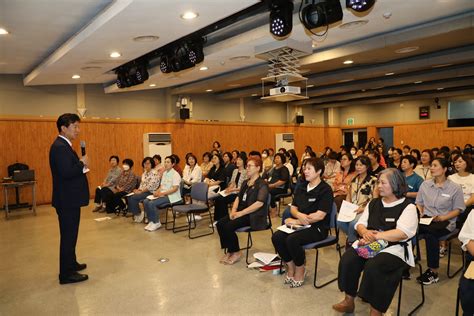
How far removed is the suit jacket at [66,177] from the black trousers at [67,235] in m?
0.09

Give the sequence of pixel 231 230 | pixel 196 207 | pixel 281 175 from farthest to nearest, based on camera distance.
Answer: pixel 281 175
pixel 196 207
pixel 231 230

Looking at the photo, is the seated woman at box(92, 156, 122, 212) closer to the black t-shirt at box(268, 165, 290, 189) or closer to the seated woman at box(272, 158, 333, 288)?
the black t-shirt at box(268, 165, 290, 189)

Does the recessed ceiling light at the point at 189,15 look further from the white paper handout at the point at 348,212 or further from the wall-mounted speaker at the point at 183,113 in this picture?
the wall-mounted speaker at the point at 183,113

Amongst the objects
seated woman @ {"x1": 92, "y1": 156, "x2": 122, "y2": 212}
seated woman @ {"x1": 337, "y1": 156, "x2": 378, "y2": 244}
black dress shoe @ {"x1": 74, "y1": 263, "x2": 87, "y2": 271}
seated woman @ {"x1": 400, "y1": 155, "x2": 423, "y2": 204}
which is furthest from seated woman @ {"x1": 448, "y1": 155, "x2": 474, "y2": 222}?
seated woman @ {"x1": 92, "y1": 156, "x2": 122, "y2": 212}

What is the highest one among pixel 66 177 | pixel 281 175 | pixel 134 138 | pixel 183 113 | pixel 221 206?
pixel 183 113

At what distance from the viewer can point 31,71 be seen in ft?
25.3

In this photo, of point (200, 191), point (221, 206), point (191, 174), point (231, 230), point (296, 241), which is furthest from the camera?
point (191, 174)

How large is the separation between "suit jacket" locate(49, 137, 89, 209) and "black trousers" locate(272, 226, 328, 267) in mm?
2059

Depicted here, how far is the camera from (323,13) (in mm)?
3666

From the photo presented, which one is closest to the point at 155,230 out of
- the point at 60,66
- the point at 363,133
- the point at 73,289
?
the point at 73,289

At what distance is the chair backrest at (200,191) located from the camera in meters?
5.55

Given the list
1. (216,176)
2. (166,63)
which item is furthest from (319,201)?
(216,176)

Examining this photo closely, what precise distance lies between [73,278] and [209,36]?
3987 mm

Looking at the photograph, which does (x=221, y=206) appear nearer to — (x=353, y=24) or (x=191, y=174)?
(x=191, y=174)
